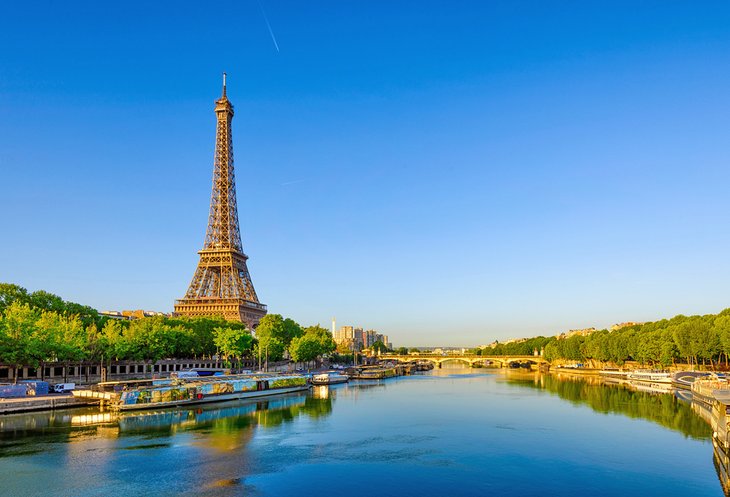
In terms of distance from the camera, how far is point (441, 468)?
37312 mm

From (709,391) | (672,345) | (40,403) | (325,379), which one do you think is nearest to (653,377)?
(672,345)

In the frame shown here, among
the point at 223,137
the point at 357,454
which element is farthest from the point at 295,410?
the point at 223,137

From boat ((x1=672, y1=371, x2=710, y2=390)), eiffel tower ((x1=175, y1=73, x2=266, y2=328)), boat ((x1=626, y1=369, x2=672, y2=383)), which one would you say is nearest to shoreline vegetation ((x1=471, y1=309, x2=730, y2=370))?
boat ((x1=672, y1=371, x2=710, y2=390))

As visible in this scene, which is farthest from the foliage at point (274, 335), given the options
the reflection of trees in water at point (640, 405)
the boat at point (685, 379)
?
the boat at point (685, 379)

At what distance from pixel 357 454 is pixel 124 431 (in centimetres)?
2016

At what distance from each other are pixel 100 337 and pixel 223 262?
69.7 metres

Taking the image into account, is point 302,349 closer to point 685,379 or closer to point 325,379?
point 325,379

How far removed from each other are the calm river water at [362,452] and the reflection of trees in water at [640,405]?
302 mm

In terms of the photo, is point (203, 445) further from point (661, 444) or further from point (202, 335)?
point (202, 335)

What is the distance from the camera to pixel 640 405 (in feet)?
228

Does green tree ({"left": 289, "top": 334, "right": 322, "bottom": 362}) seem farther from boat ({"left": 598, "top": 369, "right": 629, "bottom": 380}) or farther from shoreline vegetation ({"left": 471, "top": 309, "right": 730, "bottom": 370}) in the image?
shoreline vegetation ({"left": 471, "top": 309, "right": 730, "bottom": 370})

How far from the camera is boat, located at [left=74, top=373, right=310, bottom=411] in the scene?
6183 centimetres

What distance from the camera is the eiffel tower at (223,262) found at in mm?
143250

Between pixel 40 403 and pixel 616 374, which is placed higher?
pixel 40 403
